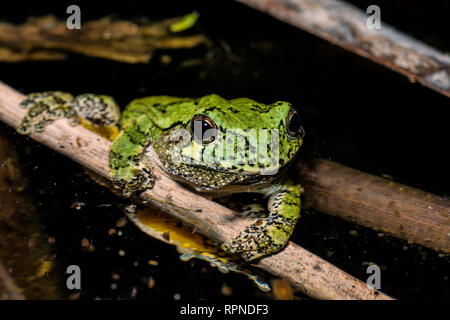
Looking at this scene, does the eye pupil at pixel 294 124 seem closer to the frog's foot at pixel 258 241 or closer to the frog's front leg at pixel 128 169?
the frog's foot at pixel 258 241

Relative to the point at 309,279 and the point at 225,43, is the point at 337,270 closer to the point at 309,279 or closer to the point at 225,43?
the point at 309,279

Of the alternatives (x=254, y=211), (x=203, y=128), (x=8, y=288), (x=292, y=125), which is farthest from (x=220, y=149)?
(x=8, y=288)

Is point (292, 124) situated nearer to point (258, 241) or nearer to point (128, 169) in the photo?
point (258, 241)

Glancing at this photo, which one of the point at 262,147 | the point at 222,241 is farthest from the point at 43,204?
the point at 262,147

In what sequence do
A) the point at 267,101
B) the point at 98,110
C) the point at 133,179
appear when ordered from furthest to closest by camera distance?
1. the point at 267,101
2. the point at 98,110
3. the point at 133,179

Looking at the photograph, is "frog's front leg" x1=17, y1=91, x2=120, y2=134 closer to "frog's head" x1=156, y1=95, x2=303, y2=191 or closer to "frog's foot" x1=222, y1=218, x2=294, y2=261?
"frog's head" x1=156, y1=95, x2=303, y2=191

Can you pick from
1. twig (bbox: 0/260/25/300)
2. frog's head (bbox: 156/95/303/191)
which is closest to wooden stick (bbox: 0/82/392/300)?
frog's head (bbox: 156/95/303/191)

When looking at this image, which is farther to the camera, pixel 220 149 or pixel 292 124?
pixel 292 124
